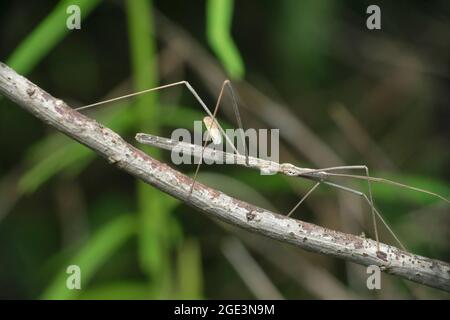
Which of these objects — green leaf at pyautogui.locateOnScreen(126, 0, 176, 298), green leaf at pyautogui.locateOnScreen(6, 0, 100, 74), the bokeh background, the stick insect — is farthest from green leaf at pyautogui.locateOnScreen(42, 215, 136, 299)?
green leaf at pyautogui.locateOnScreen(6, 0, 100, 74)

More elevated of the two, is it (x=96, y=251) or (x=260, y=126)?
(x=260, y=126)

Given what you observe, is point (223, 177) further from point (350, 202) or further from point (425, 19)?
point (425, 19)

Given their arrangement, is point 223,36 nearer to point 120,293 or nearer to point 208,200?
point 208,200

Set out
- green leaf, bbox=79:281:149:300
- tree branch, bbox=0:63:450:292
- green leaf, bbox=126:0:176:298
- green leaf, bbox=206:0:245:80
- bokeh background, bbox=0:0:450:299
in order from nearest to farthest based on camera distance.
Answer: tree branch, bbox=0:63:450:292 → green leaf, bbox=206:0:245:80 → green leaf, bbox=126:0:176:298 → green leaf, bbox=79:281:149:300 → bokeh background, bbox=0:0:450:299

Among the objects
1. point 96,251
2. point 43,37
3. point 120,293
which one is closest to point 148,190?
point 96,251

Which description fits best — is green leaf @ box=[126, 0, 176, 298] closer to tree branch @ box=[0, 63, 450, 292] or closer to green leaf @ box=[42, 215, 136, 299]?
green leaf @ box=[42, 215, 136, 299]

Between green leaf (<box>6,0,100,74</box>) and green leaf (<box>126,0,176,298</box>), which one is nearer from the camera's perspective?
green leaf (<box>6,0,100,74</box>)

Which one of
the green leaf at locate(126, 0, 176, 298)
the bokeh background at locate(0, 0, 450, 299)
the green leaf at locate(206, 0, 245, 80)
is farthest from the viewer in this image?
the bokeh background at locate(0, 0, 450, 299)
